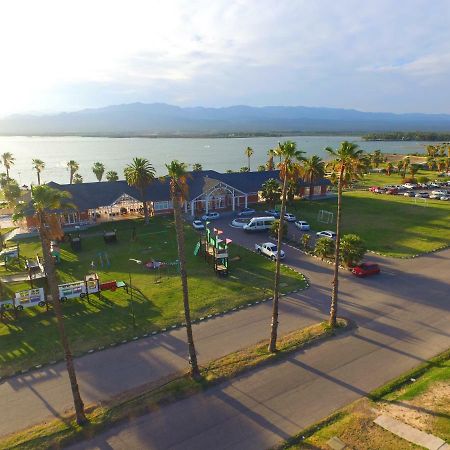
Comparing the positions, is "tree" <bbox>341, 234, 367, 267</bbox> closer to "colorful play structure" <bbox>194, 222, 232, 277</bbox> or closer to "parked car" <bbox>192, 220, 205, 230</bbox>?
"colorful play structure" <bbox>194, 222, 232, 277</bbox>

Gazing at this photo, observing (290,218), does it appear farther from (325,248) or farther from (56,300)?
(56,300)

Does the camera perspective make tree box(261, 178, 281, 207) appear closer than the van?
No

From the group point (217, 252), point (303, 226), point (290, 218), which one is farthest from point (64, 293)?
point (290, 218)

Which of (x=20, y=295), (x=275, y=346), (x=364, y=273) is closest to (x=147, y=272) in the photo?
(x=20, y=295)

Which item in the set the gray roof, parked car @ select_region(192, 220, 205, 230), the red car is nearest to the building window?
the gray roof

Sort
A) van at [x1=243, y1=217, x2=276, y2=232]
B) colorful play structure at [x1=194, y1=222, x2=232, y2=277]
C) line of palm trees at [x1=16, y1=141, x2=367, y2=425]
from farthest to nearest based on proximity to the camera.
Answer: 1. van at [x1=243, y1=217, x2=276, y2=232]
2. colorful play structure at [x1=194, y1=222, x2=232, y2=277]
3. line of palm trees at [x1=16, y1=141, x2=367, y2=425]

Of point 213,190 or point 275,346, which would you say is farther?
point 213,190

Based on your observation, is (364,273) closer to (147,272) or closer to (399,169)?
(147,272)
